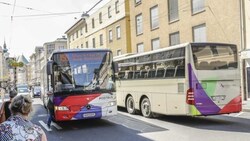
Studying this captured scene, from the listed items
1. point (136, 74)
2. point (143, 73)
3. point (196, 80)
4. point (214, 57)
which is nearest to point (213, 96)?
point (196, 80)

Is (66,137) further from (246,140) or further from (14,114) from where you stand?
(14,114)

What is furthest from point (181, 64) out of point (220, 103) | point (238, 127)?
point (238, 127)

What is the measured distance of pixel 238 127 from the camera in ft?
34.8

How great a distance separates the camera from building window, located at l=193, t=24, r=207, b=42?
22.8 metres

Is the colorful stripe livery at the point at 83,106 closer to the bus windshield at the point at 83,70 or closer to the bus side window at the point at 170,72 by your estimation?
the bus windshield at the point at 83,70

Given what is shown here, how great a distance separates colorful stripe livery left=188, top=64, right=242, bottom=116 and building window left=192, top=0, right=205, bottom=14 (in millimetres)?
12490

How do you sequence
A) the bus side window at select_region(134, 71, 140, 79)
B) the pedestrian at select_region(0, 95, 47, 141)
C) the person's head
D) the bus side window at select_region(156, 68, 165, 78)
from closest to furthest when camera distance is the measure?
the pedestrian at select_region(0, 95, 47, 141), the person's head, the bus side window at select_region(156, 68, 165, 78), the bus side window at select_region(134, 71, 140, 79)

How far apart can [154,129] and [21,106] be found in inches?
301

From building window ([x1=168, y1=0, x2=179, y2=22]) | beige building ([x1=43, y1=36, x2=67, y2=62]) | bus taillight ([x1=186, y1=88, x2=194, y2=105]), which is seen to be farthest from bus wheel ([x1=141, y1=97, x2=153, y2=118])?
beige building ([x1=43, y1=36, x2=67, y2=62])

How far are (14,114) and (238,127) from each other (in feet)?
28.2

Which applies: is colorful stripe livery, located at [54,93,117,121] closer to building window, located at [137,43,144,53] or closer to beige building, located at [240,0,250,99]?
beige building, located at [240,0,250,99]

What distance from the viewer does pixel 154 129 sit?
10734mm

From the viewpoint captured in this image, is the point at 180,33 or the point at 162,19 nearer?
the point at 180,33

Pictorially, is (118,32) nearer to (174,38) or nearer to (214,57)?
(174,38)
